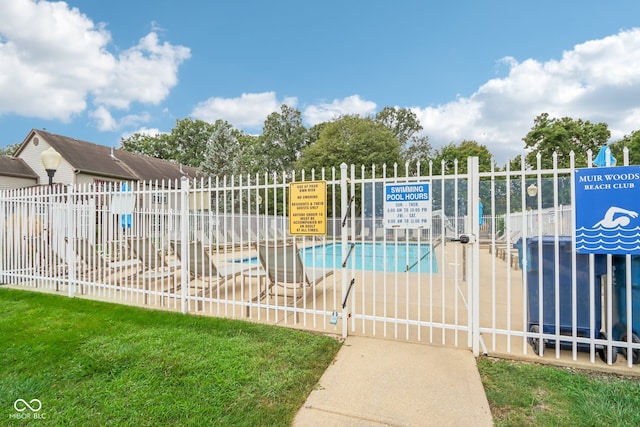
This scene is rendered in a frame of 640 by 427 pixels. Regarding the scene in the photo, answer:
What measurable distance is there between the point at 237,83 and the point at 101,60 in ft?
19.5

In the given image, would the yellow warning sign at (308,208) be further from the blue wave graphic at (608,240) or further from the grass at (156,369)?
the blue wave graphic at (608,240)

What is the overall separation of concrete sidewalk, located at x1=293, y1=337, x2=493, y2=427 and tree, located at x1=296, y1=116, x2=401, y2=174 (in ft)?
88.3

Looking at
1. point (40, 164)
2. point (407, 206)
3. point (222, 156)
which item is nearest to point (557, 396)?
point (407, 206)

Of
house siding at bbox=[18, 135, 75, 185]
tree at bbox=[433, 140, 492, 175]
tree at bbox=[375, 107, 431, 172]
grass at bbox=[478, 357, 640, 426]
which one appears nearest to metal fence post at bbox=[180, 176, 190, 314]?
grass at bbox=[478, 357, 640, 426]

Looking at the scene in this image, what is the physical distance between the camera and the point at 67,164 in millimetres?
20062

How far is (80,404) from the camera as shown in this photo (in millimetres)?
2447

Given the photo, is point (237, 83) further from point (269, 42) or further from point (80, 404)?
point (80, 404)

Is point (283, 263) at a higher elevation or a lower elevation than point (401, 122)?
lower

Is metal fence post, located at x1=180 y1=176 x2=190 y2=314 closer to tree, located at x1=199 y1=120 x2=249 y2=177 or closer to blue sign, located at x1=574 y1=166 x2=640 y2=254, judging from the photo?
blue sign, located at x1=574 y1=166 x2=640 y2=254

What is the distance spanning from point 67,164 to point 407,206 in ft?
79.0

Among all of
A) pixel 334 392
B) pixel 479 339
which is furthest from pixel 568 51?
pixel 334 392

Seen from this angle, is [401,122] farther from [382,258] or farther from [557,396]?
[557,396]

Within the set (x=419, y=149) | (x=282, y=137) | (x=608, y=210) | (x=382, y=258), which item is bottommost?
(x=382, y=258)

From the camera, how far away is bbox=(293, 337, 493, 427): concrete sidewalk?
7.46 ft
